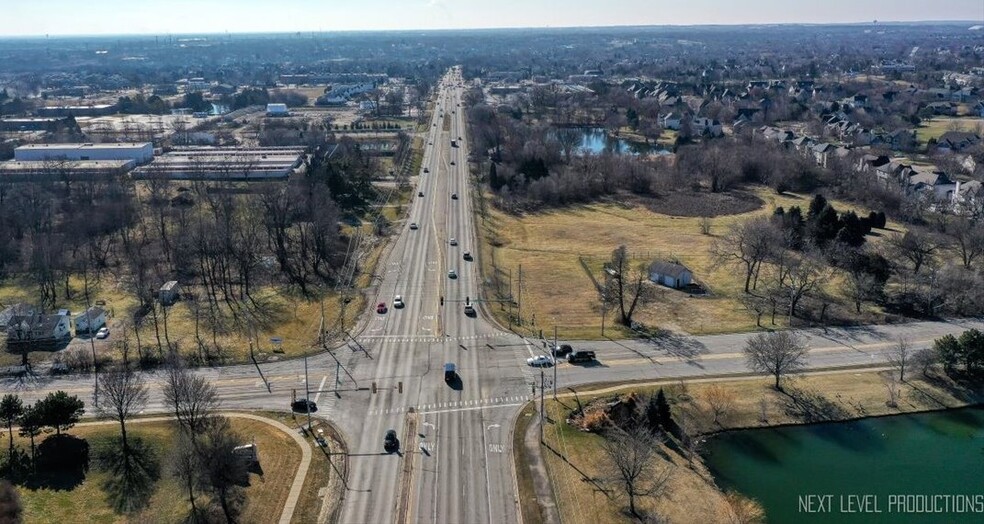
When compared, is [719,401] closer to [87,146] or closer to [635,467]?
[635,467]

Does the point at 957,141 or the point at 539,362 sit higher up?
the point at 957,141

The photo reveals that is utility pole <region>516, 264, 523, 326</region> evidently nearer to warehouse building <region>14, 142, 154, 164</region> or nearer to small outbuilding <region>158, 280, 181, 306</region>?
small outbuilding <region>158, 280, 181, 306</region>

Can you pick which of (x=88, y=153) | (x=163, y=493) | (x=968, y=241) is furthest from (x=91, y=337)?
(x=88, y=153)

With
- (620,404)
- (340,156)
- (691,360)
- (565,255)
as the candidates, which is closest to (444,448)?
(620,404)

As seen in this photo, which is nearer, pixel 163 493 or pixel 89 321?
pixel 163 493

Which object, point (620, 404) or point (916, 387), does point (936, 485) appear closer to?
point (916, 387)

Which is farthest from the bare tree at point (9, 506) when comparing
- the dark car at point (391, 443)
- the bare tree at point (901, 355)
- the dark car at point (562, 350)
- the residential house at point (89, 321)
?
the bare tree at point (901, 355)

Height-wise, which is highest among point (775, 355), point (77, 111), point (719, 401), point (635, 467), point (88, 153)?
point (77, 111)
